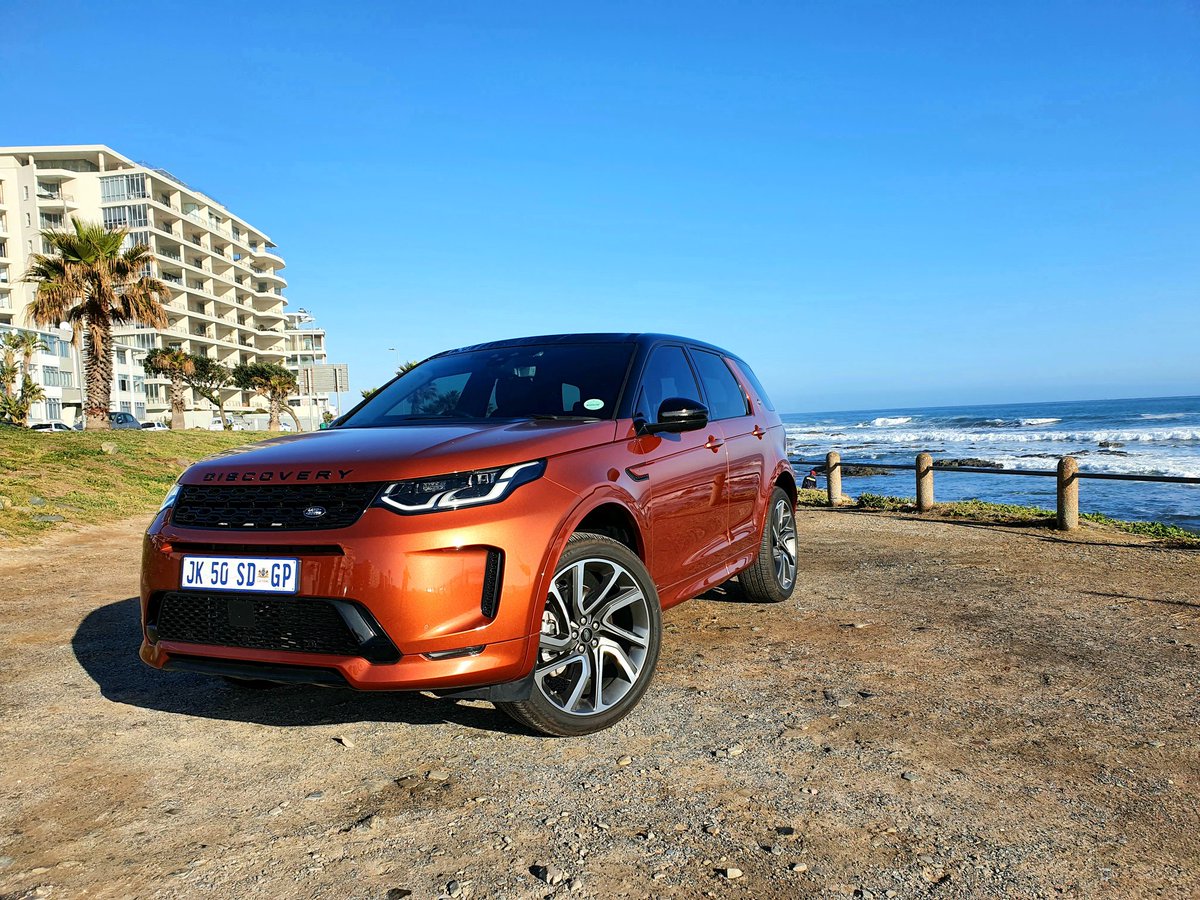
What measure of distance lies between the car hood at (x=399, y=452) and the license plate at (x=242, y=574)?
305 mm

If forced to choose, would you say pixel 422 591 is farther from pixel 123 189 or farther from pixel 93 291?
pixel 123 189

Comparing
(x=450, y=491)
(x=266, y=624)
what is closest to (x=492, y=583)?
(x=450, y=491)

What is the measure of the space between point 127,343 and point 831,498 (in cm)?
7612

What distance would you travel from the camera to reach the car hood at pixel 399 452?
2.99 m

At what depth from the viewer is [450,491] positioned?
2.95 meters

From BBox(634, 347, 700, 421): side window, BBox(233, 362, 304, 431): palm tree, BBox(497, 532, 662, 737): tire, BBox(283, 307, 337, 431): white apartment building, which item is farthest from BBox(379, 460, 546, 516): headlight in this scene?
BBox(283, 307, 337, 431): white apartment building

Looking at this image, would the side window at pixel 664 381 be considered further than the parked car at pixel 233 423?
No

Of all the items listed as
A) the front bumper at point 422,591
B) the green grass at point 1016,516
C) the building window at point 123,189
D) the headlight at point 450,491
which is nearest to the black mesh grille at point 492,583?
the front bumper at point 422,591

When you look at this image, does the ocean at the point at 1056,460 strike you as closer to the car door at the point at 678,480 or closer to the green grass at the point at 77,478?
the car door at the point at 678,480

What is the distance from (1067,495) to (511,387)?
7.58 m

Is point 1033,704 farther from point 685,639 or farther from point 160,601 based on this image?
point 160,601

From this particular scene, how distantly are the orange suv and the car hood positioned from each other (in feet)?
0.03

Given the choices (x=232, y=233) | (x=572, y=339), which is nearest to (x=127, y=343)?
(x=232, y=233)

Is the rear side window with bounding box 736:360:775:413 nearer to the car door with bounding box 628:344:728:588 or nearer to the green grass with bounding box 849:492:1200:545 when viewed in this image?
the car door with bounding box 628:344:728:588
